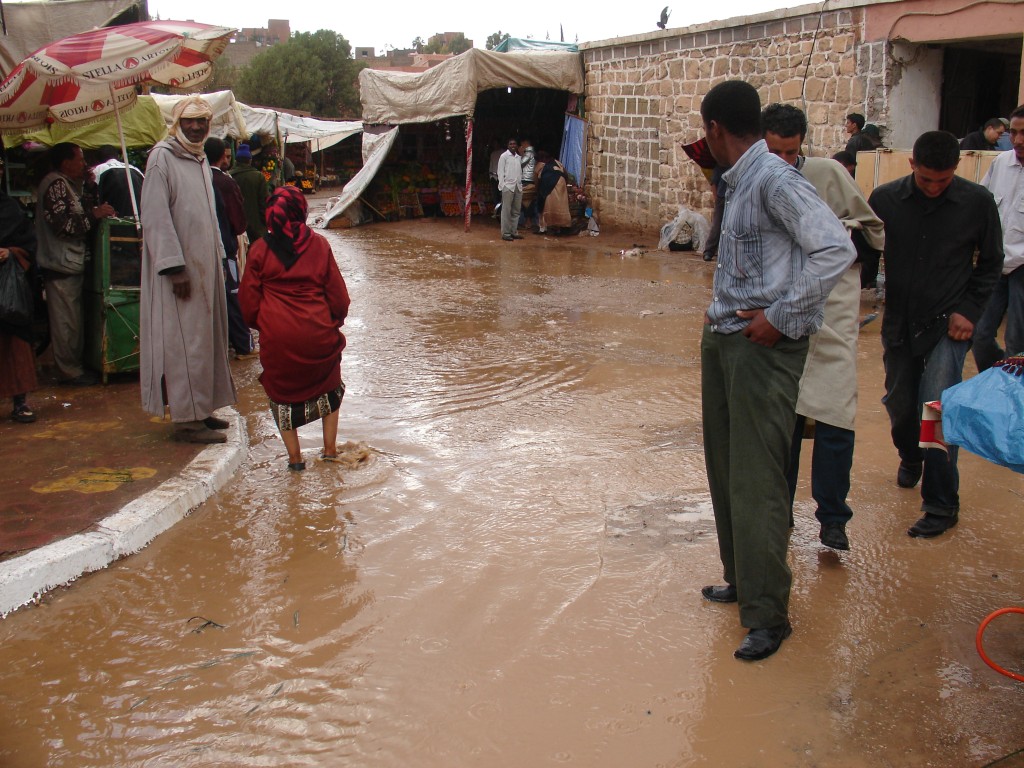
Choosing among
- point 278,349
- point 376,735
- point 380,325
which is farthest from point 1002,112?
point 376,735

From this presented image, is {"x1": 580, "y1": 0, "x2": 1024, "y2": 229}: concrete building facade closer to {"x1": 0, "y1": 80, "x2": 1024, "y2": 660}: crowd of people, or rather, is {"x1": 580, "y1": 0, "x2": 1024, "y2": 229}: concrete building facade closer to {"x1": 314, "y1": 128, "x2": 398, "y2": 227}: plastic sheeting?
{"x1": 314, "y1": 128, "x2": 398, "y2": 227}: plastic sheeting

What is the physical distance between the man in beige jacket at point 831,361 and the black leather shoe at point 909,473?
3.27 ft

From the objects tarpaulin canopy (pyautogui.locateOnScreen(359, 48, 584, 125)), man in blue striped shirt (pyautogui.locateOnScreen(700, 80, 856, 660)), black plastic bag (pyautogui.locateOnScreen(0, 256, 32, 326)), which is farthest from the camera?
tarpaulin canopy (pyautogui.locateOnScreen(359, 48, 584, 125))

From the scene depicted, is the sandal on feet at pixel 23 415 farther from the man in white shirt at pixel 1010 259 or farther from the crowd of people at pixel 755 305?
the man in white shirt at pixel 1010 259

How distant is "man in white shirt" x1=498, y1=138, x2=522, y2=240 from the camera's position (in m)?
15.7

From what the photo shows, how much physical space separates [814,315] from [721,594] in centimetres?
119

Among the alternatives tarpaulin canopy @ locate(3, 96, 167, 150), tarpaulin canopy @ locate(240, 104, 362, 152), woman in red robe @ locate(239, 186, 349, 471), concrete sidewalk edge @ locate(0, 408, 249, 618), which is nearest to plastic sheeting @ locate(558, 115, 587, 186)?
tarpaulin canopy @ locate(3, 96, 167, 150)

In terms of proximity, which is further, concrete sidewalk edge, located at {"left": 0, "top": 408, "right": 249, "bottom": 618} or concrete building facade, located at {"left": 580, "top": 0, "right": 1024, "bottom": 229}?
concrete building facade, located at {"left": 580, "top": 0, "right": 1024, "bottom": 229}

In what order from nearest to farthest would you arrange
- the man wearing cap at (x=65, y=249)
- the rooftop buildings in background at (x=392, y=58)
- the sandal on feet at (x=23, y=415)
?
the sandal on feet at (x=23, y=415) < the man wearing cap at (x=65, y=249) < the rooftop buildings in background at (x=392, y=58)

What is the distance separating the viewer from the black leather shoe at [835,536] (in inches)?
144

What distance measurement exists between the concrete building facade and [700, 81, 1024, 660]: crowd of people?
20.4 ft

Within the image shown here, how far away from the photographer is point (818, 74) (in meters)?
11.5

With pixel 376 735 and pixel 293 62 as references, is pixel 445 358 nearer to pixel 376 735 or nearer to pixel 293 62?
pixel 376 735

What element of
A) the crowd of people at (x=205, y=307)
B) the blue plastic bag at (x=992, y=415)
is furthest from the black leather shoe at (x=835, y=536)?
the crowd of people at (x=205, y=307)
